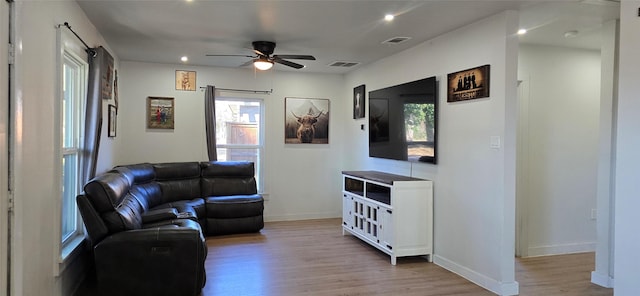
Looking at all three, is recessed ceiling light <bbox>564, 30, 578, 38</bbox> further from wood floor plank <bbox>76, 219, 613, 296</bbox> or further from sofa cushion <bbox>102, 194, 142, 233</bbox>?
sofa cushion <bbox>102, 194, 142, 233</bbox>

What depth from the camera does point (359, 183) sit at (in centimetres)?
510

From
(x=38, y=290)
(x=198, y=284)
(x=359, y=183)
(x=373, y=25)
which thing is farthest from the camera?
(x=359, y=183)

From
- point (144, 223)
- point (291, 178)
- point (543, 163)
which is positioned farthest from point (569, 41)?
point (144, 223)

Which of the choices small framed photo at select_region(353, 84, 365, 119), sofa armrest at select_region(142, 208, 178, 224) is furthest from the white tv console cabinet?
sofa armrest at select_region(142, 208, 178, 224)

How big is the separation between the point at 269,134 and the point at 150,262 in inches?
145

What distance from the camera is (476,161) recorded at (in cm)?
368

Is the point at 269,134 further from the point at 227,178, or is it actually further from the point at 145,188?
the point at 145,188

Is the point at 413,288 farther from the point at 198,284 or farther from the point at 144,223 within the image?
the point at 144,223

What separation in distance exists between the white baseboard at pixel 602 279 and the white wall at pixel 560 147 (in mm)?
803

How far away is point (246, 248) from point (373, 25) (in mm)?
2945

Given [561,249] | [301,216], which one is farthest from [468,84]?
[301,216]

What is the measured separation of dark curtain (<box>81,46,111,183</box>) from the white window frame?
7 centimetres

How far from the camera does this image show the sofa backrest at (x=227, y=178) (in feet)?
19.0

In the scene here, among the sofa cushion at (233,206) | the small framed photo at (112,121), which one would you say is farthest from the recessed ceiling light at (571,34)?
the small framed photo at (112,121)
